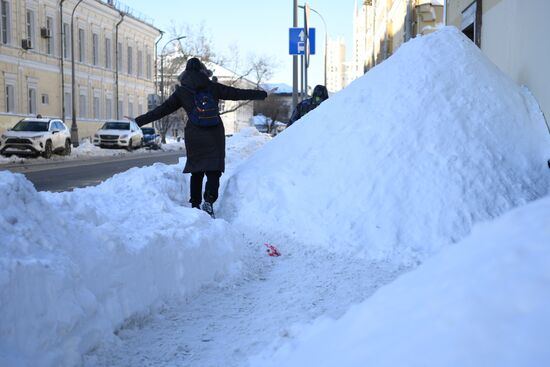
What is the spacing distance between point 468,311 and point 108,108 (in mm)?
47859

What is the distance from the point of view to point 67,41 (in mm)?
40375

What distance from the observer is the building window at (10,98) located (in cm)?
3366

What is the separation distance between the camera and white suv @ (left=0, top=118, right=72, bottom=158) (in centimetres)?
2369

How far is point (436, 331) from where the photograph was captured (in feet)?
5.44

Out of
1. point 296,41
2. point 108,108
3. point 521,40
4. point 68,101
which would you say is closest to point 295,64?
point 296,41

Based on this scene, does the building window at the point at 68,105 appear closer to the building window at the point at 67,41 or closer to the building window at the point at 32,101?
the building window at the point at 67,41

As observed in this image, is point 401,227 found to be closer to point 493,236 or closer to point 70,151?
point 493,236

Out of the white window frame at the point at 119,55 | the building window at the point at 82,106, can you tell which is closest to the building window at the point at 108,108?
the white window frame at the point at 119,55

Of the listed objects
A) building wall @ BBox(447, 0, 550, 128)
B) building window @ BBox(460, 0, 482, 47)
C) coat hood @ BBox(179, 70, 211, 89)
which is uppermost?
building window @ BBox(460, 0, 482, 47)

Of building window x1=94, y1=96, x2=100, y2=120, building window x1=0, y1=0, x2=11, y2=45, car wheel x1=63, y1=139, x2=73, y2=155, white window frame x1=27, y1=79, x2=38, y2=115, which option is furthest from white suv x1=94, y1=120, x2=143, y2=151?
building window x1=94, y1=96, x2=100, y2=120

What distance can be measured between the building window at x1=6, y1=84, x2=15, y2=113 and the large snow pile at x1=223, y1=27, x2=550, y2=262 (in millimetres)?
30268

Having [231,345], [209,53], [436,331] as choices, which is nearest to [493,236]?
[436,331]

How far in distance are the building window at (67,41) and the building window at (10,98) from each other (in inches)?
269

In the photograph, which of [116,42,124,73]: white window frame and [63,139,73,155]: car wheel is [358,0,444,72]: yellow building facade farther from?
[116,42,124,73]: white window frame
